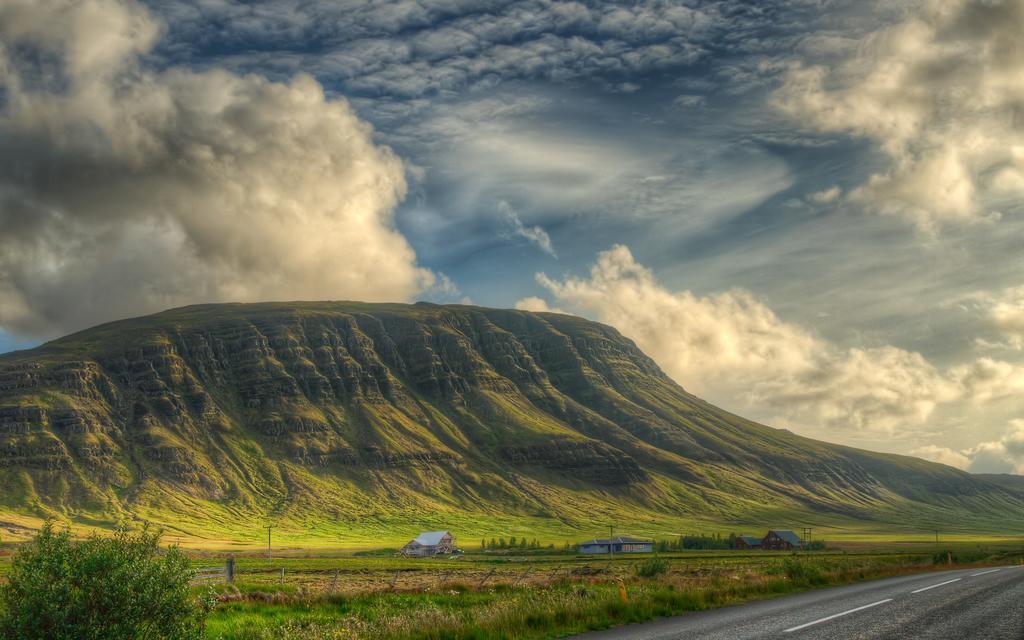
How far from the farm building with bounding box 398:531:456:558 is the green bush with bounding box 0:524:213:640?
163610mm

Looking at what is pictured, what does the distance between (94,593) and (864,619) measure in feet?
55.7

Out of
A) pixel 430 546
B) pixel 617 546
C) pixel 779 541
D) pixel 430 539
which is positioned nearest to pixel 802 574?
pixel 430 546

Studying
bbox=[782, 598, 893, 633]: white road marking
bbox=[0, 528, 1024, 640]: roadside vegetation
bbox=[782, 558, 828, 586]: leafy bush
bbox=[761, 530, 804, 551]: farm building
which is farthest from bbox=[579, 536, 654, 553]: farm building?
bbox=[782, 598, 893, 633]: white road marking

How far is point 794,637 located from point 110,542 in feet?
45.9

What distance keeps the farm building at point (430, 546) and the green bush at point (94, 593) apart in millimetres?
163610

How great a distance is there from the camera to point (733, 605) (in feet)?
86.2

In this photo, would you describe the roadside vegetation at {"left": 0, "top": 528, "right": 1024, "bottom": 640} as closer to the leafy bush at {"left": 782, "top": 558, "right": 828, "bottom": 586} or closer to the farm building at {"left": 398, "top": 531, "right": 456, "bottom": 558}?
the leafy bush at {"left": 782, "top": 558, "right": 828, "bottom": 586}

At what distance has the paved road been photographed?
53.3 feet

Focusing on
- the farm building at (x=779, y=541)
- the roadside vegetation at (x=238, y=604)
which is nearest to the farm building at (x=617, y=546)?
the farm building at (x=779, y=541)

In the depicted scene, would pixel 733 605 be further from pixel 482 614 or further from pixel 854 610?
pixel 482 614

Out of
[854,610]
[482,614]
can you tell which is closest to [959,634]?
[854,610]

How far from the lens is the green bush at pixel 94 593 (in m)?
13.4

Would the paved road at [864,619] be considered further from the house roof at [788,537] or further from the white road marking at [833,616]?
the house roof at [788,537]

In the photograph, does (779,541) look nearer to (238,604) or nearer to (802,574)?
(802,574)
